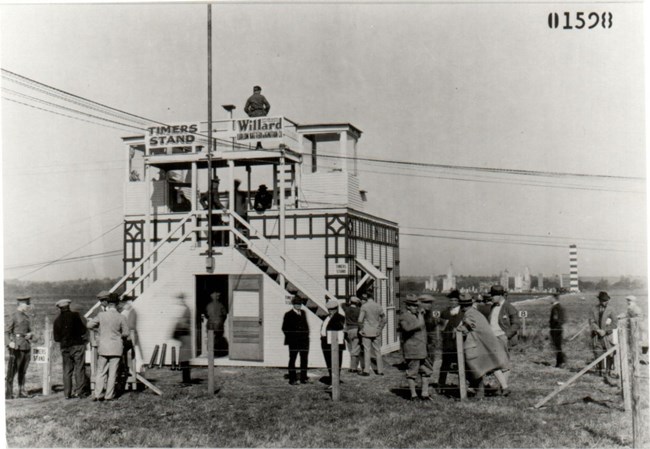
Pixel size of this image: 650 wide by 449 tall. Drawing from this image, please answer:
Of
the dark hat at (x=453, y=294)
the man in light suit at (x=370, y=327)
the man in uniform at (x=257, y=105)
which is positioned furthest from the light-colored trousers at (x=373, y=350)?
the man in uniform at (x=257, y=105)

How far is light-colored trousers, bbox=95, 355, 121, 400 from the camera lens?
11.7 metres

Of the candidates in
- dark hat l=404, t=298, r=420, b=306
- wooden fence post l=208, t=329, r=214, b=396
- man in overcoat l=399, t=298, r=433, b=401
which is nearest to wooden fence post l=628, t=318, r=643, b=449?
man in overcoat l=399, t=298, r=433, b=401

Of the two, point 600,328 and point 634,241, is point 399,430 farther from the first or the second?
point 600,328

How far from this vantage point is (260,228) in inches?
731

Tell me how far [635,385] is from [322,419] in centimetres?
471

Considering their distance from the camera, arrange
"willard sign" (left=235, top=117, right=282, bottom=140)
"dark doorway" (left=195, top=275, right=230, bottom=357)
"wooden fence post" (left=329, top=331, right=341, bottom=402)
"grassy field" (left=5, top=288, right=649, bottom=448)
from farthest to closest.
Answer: "willard sign" (left=235, top=117, right=282, bottom=140) < "dark doorway" (left=195, top=275, right=230, bottom=357) < "wooden fence post" (left=329, top=331, right=341, bottom=402) < "grassy field" (left=5, top=288, right=649, bottom=448)

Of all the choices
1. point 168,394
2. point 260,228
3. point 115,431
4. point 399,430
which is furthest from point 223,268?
point 399,430

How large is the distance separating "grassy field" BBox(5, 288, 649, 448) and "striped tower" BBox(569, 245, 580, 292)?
386 cm

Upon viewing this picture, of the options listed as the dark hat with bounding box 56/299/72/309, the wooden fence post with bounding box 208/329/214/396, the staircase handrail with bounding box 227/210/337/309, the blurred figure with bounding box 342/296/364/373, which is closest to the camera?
the wooden fence post with bounding box 208/329/214/396

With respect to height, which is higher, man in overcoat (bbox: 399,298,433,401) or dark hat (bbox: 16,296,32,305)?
dark hat (bbox: 16,296,32,305)

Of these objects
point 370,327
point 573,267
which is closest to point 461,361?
point 370,327

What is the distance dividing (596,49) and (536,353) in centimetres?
895

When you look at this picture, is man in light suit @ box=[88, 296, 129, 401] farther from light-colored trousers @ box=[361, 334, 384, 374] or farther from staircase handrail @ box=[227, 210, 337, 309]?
light-colored trousers @ box=[361, 334, 384, 374]

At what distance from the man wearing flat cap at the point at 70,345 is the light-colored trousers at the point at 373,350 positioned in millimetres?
6028
